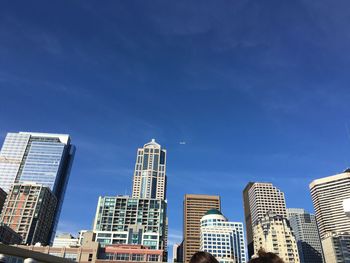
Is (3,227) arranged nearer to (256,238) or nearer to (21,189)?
(21,189)

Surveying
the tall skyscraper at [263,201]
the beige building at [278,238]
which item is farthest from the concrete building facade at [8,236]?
the tall skyscraper at [263,201]

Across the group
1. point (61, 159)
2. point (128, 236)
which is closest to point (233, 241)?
point (128, 236)

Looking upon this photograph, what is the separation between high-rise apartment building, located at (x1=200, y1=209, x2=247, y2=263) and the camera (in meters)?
138

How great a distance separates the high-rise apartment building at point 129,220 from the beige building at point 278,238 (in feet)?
123

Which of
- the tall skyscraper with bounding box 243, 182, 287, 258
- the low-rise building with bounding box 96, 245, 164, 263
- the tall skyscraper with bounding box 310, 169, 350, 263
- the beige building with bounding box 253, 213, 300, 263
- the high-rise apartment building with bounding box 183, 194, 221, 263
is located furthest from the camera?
the tall skyscraper with bounding box 243, 182, 287, 258

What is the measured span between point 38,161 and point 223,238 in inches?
3696

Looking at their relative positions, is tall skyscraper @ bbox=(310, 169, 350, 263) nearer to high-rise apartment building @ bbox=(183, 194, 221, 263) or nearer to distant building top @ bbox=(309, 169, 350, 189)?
distant building top @ bbox=(309, 169, 350, 189)

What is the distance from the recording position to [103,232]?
4811 inches

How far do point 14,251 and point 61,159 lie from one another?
160 m

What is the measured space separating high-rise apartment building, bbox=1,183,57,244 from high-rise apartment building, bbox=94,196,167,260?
21.1m

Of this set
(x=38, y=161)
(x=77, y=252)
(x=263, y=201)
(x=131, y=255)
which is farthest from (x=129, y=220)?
(x=263, y=201)

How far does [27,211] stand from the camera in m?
120

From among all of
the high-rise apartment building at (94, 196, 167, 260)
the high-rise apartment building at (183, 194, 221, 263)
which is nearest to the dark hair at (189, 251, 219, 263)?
the high-rise apartment building at (94, 196, 167, 260)

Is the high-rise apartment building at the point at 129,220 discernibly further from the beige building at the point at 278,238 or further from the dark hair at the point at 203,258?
the dark hair at the point at 203,258
